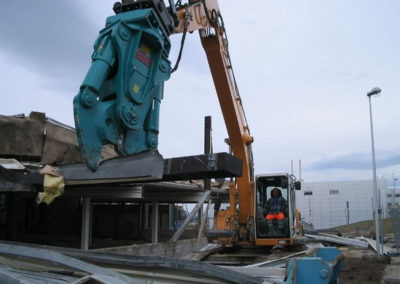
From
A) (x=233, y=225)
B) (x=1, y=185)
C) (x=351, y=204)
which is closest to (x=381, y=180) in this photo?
(x=351, y=204)

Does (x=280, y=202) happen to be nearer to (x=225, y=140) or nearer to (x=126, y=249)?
(x=225, y=140)

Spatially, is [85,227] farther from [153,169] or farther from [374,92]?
[153,169]

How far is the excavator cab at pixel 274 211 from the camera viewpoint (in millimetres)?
10727

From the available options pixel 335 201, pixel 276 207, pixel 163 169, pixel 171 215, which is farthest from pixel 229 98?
pixel 335 201

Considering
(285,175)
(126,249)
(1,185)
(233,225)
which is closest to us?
(1,185)

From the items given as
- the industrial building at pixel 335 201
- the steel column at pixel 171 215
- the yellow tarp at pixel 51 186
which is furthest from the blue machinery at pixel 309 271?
the industrial building at pixel 335 201

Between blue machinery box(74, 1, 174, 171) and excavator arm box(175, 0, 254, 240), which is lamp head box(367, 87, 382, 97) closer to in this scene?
excavator arm box(175, 0, 254, 240)

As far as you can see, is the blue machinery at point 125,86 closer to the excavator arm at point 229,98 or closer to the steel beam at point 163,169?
the steel beam at point 163,169

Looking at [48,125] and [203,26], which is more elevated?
[203,26]

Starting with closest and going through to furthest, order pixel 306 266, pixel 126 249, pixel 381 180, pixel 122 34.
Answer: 1. pixel 306 266
2. pixel 122 34
3. pixel 126 249
4. pixel 381 180

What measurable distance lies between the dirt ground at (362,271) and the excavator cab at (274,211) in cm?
194

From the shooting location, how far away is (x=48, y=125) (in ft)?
39.5

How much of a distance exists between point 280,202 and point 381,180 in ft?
107

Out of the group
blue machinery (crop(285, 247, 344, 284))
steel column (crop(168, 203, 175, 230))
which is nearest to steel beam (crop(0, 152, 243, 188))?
blue machinery (crop(285, 247, 344, 284))
